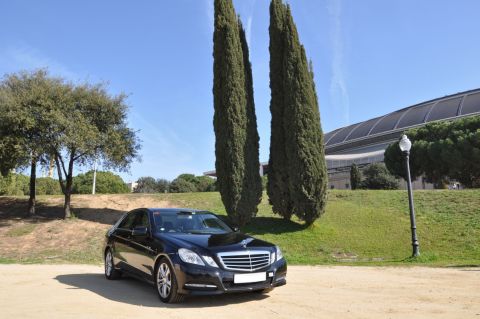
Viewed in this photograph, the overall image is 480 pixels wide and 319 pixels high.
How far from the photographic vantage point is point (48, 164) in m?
21.3

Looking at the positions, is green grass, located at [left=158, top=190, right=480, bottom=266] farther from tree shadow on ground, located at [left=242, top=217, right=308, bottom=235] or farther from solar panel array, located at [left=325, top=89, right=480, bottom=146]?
solar panel array, located at [left=325, top=89, right=480, bottom=146]

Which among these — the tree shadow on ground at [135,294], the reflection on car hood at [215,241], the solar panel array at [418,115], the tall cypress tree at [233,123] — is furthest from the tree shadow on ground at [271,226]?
the solar panel array at [418,115]

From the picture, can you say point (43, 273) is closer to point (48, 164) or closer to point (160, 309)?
point (160, 309)

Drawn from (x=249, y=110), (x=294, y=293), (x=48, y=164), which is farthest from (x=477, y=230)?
(x=48, y=164)

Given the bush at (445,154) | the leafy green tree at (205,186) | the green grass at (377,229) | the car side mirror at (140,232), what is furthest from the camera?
the leafy green tree at (205,186)

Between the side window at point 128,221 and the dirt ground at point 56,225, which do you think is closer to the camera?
the side window at point 128,221

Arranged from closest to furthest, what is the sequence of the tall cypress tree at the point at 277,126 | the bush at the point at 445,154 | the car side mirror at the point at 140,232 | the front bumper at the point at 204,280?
1. the front bumper at the point at 204,280
2. the car side mirror at the point at 140,232
3. the tall cypress tree at the point at 277,126
4. the bush at the point at 445,154

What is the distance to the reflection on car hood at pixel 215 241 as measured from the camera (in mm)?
5912

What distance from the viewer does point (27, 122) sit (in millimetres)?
18797

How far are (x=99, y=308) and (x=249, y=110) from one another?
13.8 meters

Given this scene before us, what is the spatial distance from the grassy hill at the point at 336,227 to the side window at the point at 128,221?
6.18 metres

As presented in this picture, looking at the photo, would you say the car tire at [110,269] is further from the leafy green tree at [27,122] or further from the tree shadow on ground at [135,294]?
the leafy green tree at [27,122]

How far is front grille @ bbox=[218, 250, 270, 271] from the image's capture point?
Answer: 5.73 m

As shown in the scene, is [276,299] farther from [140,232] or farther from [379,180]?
[379,180]
